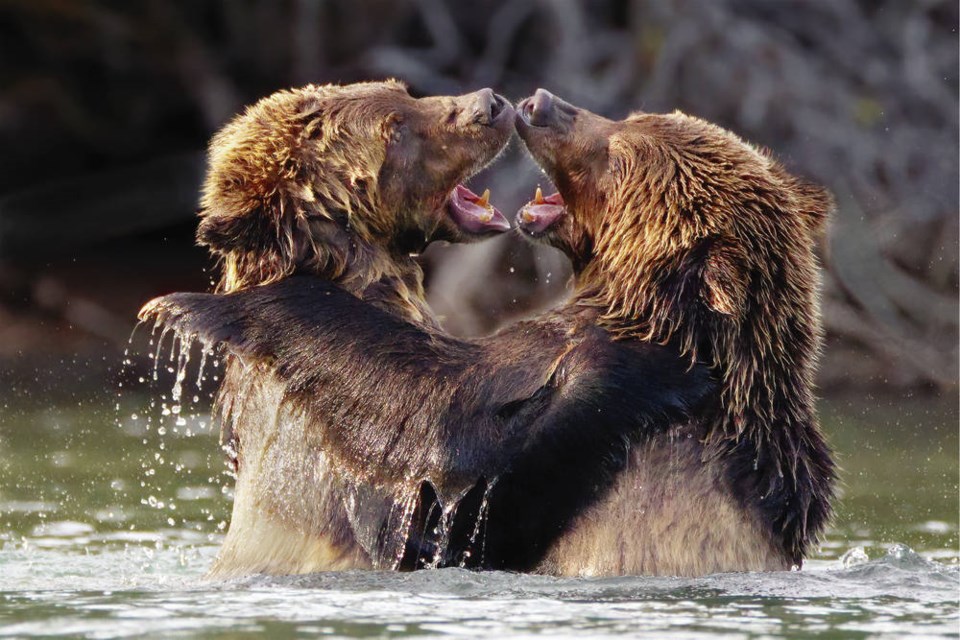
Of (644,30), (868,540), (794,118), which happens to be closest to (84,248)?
(644,30)

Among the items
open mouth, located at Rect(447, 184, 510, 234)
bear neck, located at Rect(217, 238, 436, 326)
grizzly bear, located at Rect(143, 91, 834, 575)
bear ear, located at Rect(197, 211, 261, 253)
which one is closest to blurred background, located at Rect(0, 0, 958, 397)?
open mouth, located at Rect(447, 184, 510, 234)

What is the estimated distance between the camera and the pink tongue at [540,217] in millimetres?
5910

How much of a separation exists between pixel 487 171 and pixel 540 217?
6150 millimetres

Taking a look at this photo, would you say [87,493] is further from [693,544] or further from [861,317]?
[861,317]

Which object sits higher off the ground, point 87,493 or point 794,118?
point 794,118

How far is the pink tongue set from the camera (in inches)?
233

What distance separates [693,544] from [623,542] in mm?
206

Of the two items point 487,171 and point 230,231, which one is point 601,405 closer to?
point 230,231

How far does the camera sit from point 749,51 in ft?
38.8

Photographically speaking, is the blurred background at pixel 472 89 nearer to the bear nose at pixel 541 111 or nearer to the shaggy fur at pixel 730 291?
the bear nose at pixel 541 111

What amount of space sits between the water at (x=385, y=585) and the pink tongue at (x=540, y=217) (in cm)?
142

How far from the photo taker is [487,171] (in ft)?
39.4

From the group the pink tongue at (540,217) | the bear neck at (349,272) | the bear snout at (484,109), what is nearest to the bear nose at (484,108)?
the bear snout at (484,109)

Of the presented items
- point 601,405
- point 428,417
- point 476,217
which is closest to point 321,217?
point 476,217
